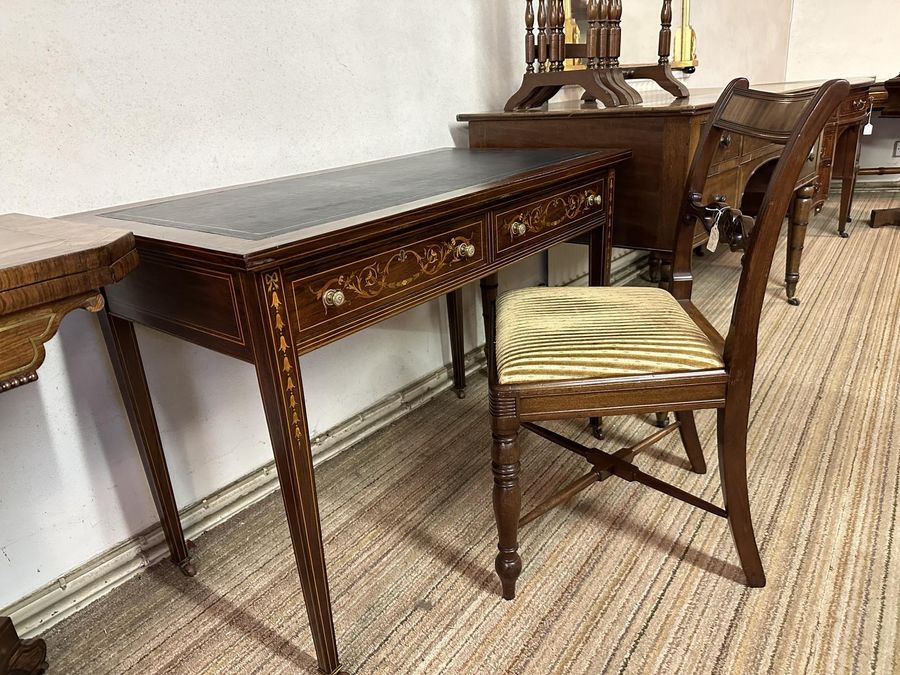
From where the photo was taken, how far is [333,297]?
1.15 meters

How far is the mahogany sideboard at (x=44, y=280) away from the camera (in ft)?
2.73

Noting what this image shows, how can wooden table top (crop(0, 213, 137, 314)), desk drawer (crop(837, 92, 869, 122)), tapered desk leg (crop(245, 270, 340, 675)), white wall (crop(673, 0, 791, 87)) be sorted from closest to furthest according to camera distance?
wooden table top (crop(0, 213, 137, 314)) → tapered desk leg (crop(245, 270, 340, 675)) → desk drawer (crop(837, 92, 869, 122)) → white wall (crop(673, 0, 791, 87))

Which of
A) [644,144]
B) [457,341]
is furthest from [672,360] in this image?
[457,341]

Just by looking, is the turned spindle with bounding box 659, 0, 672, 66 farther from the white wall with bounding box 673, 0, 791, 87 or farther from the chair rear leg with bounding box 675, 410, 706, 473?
the white wall with bounding box 673, 0, 791, 87

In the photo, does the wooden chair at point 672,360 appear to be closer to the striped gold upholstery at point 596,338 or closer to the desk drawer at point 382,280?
the striped gold upholstery at point 596,338

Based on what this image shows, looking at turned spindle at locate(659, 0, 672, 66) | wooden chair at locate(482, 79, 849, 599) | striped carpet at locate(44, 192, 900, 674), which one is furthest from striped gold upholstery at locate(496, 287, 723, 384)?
turned spindle at locate(659, 0, 672, 66)

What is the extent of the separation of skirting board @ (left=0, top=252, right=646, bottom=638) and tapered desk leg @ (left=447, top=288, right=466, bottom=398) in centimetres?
7

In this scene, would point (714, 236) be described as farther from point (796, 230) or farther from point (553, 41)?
point (796, 230)

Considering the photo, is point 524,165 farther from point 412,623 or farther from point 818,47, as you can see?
point 818,47

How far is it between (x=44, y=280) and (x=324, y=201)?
2.08 feet

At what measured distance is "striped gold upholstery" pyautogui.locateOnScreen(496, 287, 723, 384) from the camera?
1.35 m

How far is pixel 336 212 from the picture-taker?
1.25 m

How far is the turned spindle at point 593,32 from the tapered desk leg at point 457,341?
937 mm

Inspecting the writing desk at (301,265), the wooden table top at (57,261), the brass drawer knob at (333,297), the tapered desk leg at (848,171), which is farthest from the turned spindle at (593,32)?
the tapered desk leg at (848,171)
